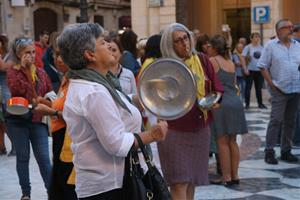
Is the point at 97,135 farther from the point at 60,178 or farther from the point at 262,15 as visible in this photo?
the point at 262,15

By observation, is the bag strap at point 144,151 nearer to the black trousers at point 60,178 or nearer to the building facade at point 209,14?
the black trousers at point 60,178

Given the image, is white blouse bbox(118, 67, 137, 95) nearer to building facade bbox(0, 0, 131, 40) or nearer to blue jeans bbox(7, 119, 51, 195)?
blue jeans bbox(7, 119, 51, 195)

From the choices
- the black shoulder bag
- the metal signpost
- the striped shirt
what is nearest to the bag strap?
the black shoulder bag

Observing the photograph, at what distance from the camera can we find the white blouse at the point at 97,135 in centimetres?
284

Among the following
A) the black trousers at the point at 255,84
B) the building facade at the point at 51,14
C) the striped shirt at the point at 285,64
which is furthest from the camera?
the building facade at the point at 51,14

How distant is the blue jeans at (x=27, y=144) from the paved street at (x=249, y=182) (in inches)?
15.0

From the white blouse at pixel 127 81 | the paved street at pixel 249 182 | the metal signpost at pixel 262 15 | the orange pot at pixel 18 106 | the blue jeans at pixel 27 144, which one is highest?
the metal signpost at pixel 262 15

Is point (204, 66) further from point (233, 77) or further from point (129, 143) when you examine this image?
point (129, 143)

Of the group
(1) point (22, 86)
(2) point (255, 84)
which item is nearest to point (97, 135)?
(1) point (22, 86)

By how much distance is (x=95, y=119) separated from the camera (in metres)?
2.84

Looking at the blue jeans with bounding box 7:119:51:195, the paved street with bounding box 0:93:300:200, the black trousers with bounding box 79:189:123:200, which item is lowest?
the paved street with bounding box 0:93:300:200

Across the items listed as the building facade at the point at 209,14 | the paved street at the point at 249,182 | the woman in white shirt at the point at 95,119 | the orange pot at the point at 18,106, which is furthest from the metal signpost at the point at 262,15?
the woman in white shirt at the point at 95,119

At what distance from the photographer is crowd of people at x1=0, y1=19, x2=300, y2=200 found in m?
2.94

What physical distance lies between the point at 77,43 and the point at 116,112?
397mm
